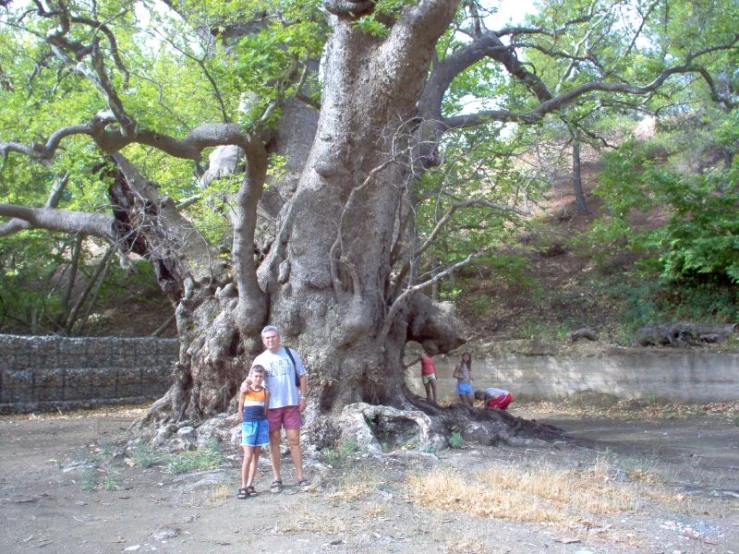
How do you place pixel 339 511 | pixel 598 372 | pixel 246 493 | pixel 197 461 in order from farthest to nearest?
1. pixel 598 372
2. pixel 197 461
3. pixel 246 493
4. pixel 339 511

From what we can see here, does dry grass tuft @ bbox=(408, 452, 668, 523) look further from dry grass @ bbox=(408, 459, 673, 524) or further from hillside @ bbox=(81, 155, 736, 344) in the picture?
hillside @ bbox=(81, 155, 736, 344)

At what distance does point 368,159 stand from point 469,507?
5.51 meters

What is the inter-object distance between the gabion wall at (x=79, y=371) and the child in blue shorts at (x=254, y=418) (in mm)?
10242

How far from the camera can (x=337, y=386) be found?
10.3m

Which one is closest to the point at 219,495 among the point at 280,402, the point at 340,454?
the point at 280,402

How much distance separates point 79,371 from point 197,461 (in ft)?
34.5

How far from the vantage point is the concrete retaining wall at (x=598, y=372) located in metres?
17.0

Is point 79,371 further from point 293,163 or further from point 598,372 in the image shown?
point 598,372

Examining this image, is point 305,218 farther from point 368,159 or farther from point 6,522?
point 6,522

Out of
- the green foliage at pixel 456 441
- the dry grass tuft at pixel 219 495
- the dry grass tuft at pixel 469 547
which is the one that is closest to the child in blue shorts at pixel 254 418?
the dry grass tuft at pixel 219 495

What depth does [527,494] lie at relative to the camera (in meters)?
7.22

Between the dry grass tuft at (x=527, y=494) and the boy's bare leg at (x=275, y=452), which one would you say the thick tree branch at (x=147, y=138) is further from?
the dry grass tuft at (x=527, y=494)

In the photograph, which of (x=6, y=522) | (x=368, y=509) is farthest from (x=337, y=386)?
(x=6, y=522)

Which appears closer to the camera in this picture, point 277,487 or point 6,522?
point 6,522
